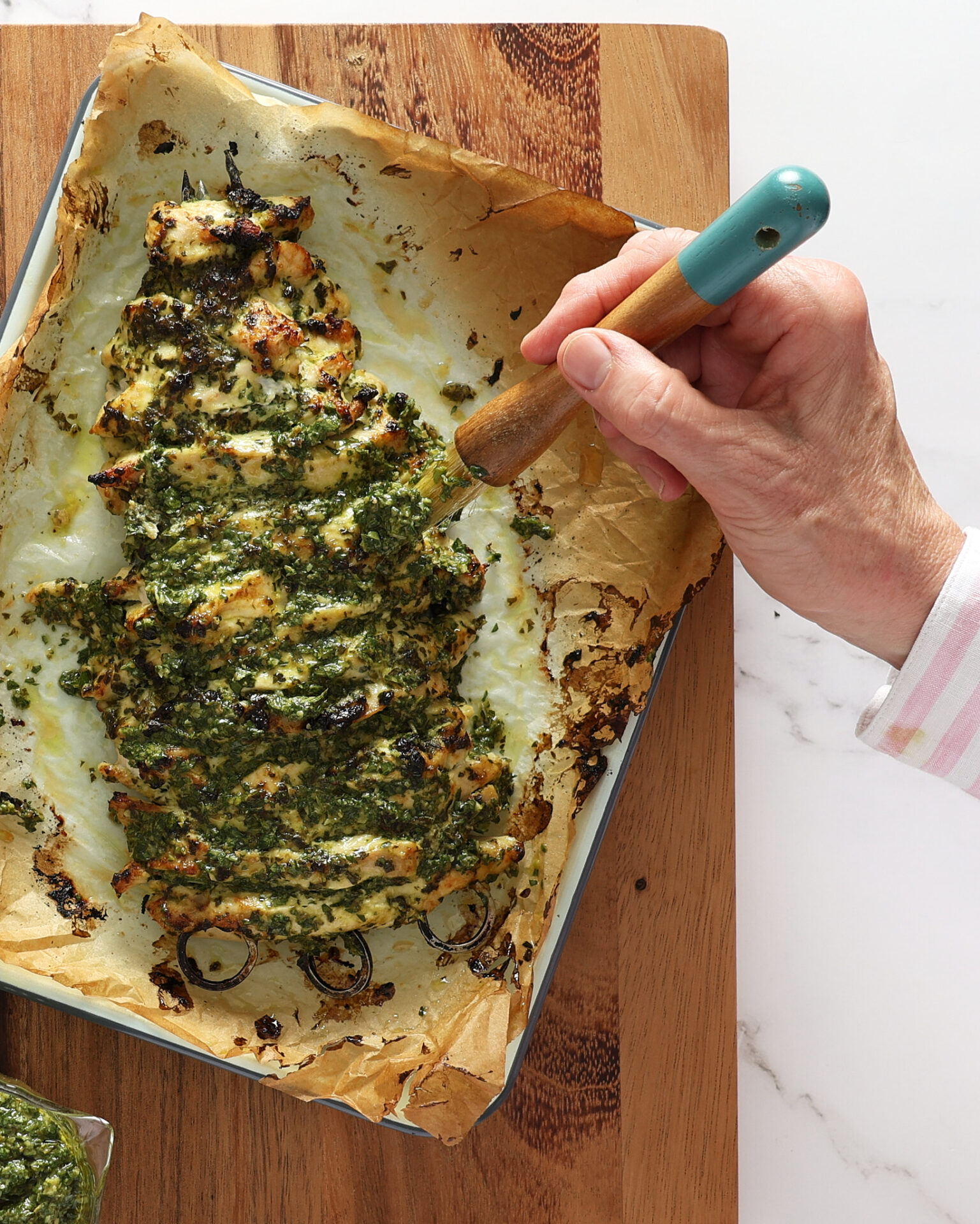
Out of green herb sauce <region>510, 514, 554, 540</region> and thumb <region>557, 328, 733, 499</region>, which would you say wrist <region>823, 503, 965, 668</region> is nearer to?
thumb <region>557, 328, 733, 499</region>

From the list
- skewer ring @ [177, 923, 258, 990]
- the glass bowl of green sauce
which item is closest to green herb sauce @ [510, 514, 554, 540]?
skewer ring @ [177, 923, 258, 990]

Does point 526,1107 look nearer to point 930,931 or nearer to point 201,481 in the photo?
point 930,931

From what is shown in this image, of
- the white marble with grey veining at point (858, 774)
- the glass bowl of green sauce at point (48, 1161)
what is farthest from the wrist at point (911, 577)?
the glass bowl of green sauce at point (48, 1161)

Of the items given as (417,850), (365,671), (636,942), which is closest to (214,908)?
(417,850)

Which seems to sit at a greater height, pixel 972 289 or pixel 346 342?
pixel 972 289

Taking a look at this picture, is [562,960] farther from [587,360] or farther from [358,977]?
[587,360]

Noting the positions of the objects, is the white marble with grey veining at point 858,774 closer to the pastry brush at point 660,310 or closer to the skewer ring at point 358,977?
the pastry brush at point 660,310

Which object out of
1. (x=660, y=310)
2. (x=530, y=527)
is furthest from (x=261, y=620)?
(x=660, y=310)

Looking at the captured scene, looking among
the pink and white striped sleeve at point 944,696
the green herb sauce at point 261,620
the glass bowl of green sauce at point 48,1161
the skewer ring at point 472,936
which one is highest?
the pink and white striped sleeve at point 944,696
